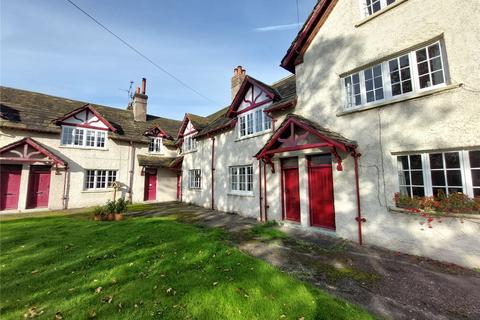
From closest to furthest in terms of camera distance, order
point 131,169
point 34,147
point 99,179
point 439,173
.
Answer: point 439,173 → point 34,147 → point 99,179 → point 131,169

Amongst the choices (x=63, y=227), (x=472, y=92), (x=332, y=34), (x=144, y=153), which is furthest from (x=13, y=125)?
(x=472, y=92)

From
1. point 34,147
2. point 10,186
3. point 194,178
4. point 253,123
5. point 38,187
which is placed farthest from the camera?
point 194,178

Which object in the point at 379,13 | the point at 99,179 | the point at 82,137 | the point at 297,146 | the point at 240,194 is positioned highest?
the point at 379,13

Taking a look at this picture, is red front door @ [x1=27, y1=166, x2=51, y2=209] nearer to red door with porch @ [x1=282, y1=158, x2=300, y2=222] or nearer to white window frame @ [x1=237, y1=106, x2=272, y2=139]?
white window frame @ [x1=237, y1=106, x2=272, y2=139]

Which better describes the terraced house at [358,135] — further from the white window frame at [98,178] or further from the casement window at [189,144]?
the casement window at [189,144]

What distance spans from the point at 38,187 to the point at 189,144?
440 inches

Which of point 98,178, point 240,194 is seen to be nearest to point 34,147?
point 98,178

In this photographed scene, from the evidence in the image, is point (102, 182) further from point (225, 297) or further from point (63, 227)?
point (225, 297)

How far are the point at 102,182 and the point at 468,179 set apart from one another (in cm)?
2154

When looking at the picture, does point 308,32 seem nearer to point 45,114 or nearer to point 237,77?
point 237,77

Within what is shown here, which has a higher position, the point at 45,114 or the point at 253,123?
the point at 45,114

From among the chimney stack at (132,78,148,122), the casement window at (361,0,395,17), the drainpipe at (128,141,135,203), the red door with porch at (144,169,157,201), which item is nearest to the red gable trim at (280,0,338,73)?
the casement window at (361,0,395,17)

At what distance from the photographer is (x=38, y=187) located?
15.8 meters

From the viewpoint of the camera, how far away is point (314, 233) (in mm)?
8680
